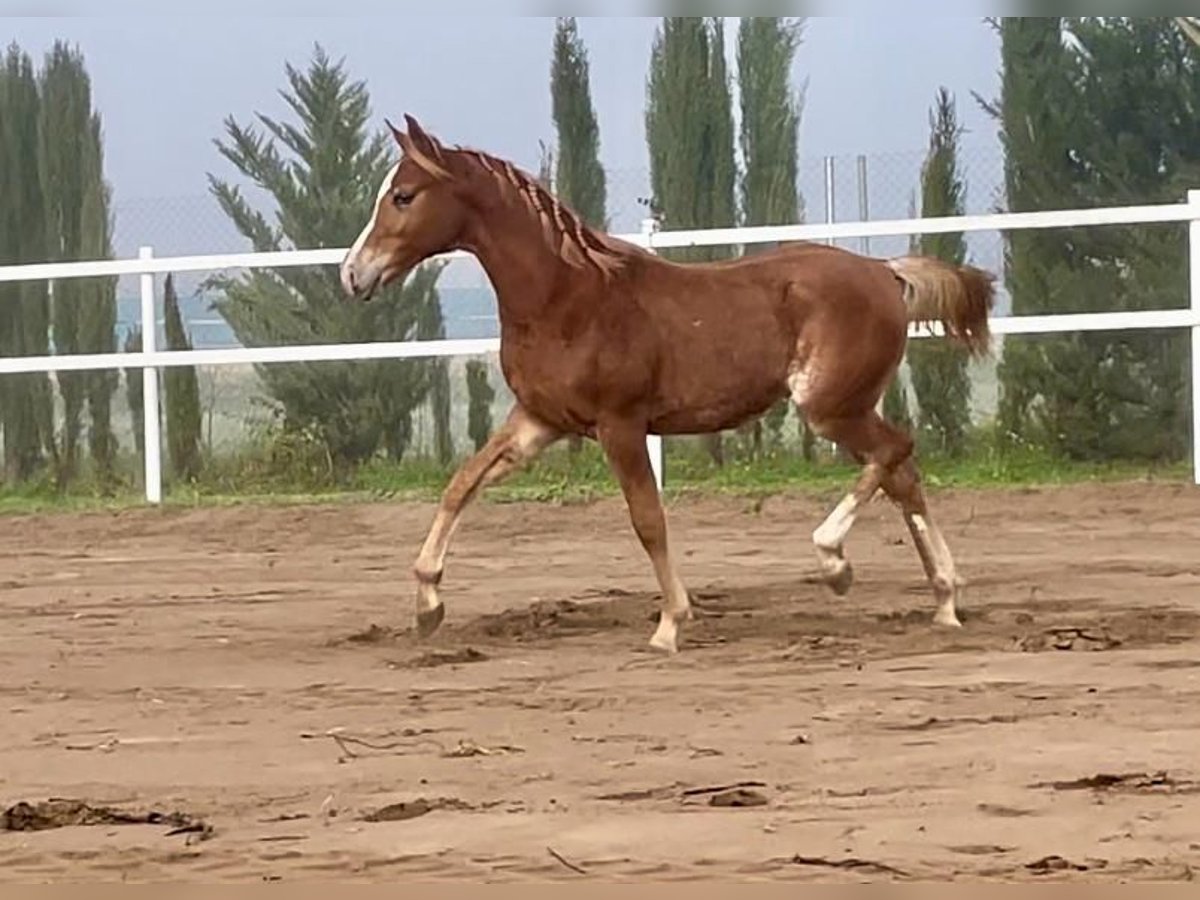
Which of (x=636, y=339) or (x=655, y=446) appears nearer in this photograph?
(x=636, y=339)

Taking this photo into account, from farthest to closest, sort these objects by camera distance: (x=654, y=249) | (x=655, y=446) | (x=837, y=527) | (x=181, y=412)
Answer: (x=181, y=412), (x=654, y=249), (x=655, y=446), (x=837, y=527)

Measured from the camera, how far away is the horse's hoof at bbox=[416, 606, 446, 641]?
846 centimetres

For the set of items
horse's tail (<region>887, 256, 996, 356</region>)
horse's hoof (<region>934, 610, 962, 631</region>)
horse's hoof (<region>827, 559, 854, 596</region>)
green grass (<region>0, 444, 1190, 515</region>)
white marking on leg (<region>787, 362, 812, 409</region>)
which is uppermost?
horse's tail (<region>887, 256, 996, 356</region>)

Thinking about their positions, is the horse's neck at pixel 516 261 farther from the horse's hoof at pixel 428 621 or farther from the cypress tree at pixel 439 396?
the cypress tree at pixel 439 396

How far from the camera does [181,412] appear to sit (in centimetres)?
1667

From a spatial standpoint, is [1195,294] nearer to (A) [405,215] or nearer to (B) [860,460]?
(B) [860,460]

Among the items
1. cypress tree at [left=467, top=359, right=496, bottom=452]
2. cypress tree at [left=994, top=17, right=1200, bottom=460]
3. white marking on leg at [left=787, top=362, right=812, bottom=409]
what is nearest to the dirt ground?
white marking on leg at [left=787, top=362, right=812, bottom=409]

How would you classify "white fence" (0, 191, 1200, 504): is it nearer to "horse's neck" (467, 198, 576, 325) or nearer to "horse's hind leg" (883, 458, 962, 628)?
"horse's hind leg" (883, 458, 962, 628)

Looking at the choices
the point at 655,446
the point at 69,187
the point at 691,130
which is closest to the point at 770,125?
the point at 691,130

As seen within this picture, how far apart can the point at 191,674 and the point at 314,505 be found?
20.9 ft

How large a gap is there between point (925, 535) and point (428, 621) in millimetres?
1902

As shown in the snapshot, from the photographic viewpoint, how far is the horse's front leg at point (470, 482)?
8430 mm

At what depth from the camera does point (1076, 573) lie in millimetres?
10125

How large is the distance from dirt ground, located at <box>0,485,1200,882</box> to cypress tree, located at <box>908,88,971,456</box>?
11.3ft
